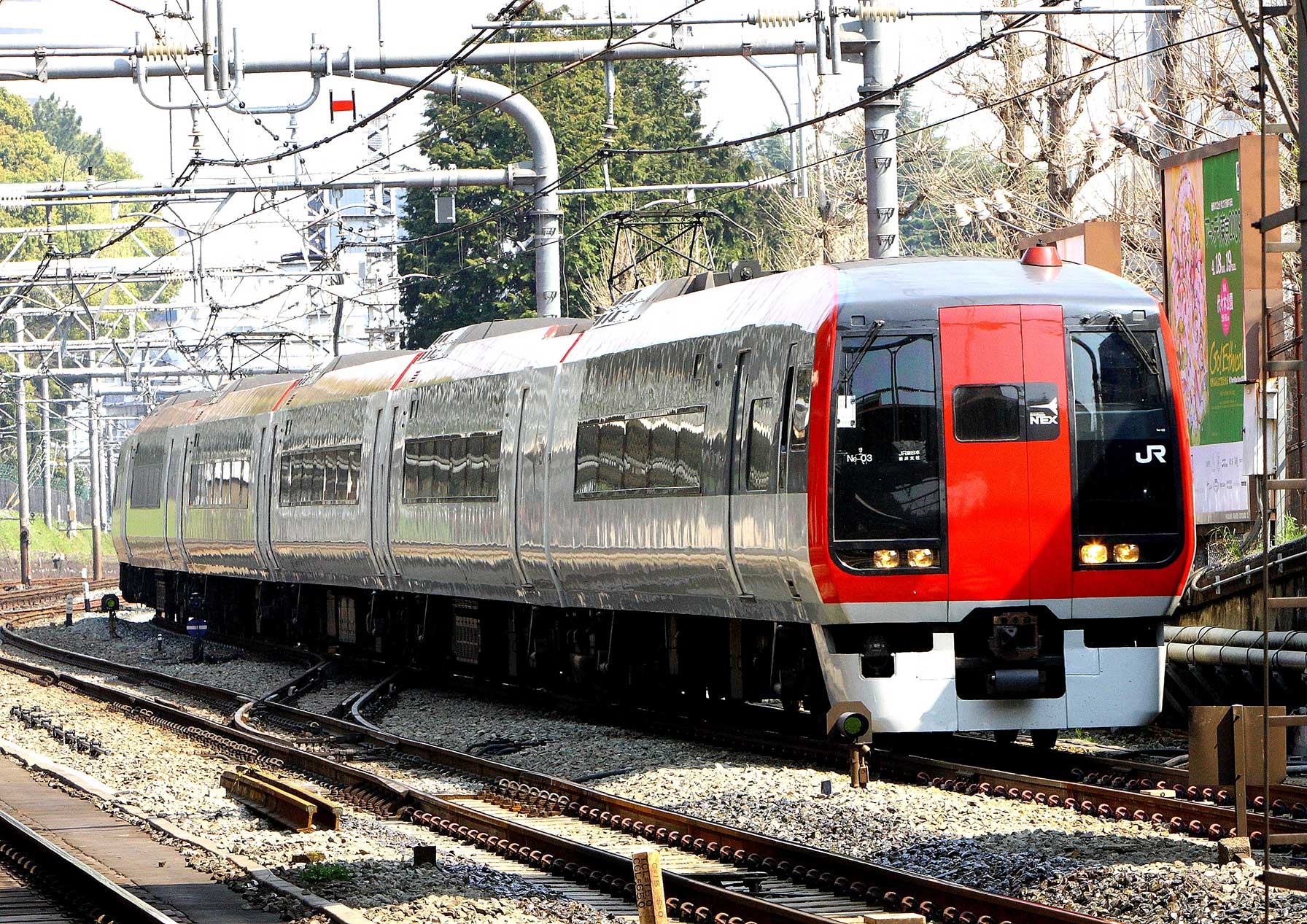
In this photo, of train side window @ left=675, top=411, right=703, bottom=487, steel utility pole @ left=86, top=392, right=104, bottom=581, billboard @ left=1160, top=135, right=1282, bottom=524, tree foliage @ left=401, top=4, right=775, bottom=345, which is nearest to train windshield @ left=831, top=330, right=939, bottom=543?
train side window @ left=675, top=411, right=703, bottom=487

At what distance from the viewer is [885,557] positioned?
42.0ft

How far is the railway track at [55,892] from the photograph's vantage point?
9.28m

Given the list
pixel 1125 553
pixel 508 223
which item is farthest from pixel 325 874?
pixel 508 223

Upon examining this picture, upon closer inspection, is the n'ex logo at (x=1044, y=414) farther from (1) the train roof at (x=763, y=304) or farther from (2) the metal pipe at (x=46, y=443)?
(2) the metal pipe at (x=46, y=443)

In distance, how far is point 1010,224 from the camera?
86.5ft

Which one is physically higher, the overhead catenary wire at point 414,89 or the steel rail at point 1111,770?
the overhead catenary wire at point 414,89

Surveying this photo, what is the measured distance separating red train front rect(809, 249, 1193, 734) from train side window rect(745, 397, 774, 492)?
861mm

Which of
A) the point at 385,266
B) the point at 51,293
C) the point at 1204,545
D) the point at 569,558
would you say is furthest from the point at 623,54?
the point at 51,293

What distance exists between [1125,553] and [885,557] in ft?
4.84

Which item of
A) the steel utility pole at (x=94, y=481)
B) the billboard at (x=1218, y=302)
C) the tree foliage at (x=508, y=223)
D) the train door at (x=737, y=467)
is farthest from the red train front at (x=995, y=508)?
the steel utility pole at (x=94, y=481)

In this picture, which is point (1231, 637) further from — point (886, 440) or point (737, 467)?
point (737, 467)

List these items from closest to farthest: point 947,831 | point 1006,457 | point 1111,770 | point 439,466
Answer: point 947,831 < point 1111,770 < point 1006,457 < point 439,466

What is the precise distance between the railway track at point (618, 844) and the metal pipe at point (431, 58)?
5.93m

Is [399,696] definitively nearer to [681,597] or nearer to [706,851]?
[681,597]
